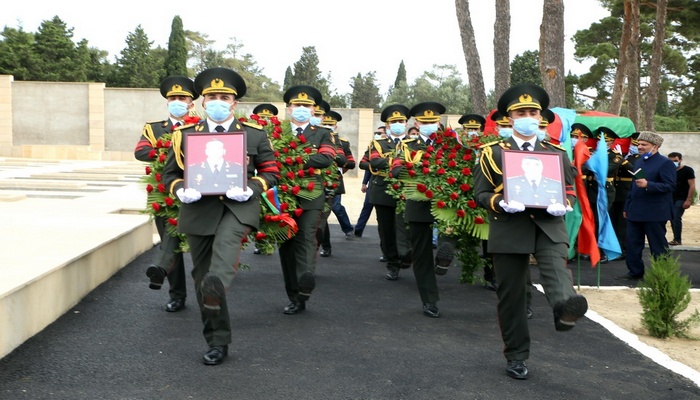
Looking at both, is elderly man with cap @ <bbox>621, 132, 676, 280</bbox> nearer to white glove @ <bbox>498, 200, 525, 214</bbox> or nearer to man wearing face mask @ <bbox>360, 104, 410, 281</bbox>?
man wearing face mask @ <bbox>360, 104, 410, 281</bbox>

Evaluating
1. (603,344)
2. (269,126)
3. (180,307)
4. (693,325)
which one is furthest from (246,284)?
(693,325)

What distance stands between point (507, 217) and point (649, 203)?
576cm

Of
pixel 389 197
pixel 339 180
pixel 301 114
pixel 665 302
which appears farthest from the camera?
pixel 339 180

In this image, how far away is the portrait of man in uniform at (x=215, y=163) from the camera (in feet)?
18.2

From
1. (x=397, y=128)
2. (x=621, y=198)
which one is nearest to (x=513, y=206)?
(x=397, y=128)

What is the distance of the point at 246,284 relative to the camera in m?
9.09

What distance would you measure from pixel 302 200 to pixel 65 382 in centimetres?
336

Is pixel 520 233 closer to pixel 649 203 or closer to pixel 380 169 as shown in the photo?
pixel 380 169

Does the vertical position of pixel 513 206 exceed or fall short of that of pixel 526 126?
it falls short

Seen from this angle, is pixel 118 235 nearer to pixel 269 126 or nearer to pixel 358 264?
pixel 269 126

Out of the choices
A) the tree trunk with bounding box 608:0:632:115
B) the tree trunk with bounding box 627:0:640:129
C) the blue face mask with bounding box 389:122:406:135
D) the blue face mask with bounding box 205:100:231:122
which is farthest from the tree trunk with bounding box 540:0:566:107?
the tree trunk with bounding box 608:0:632:115

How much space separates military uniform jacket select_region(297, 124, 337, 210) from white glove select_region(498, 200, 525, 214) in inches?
115

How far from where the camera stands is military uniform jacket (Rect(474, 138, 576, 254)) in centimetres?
545

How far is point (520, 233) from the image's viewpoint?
215 inches
